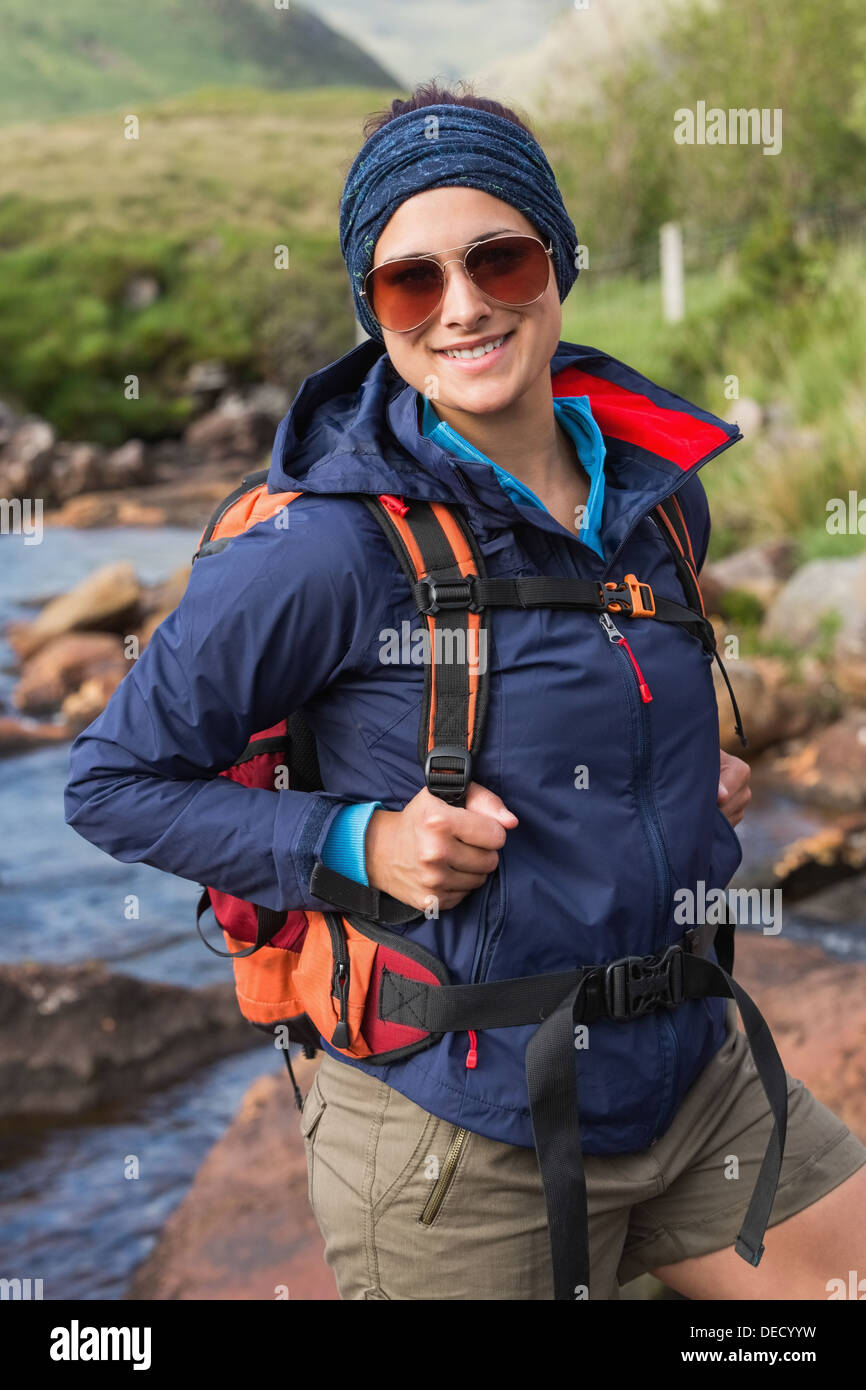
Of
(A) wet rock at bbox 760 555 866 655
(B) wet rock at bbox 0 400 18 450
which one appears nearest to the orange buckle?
(A) wet rock at bbox 760 555 866 655

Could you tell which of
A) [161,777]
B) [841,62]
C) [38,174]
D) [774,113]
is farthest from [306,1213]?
[38,174]

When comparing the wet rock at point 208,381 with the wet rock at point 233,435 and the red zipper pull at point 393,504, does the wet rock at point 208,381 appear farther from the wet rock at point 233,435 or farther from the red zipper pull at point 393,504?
the red zipper pull at point 393,504

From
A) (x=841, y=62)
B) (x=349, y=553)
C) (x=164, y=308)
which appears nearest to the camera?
(x=349, y=553)

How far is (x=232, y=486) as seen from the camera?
909 inches

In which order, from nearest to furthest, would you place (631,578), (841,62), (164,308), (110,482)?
1. (631,578)
2. (841,62)
3. (110,482)
4. (164,308)

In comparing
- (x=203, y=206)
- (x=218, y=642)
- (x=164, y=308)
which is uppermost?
(x=203, y=206)

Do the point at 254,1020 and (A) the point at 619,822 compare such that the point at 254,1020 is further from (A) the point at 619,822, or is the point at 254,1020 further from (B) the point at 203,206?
(B) the point at 203,206

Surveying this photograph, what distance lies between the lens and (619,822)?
1.55 m

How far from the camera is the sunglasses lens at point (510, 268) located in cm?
160

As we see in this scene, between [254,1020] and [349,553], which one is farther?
[254,1020]

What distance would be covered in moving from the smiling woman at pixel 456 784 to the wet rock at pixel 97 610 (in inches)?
377

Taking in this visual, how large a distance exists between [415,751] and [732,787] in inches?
21.4

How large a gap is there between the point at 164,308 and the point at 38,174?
16046 millimetres

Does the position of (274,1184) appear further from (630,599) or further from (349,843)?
(630,599)
